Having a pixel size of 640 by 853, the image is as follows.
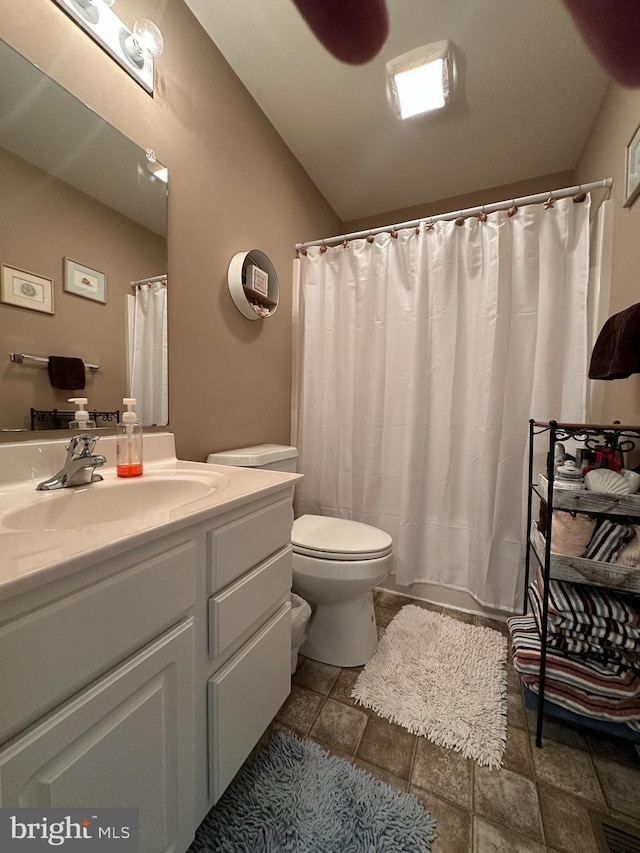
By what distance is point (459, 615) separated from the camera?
1.56 metres

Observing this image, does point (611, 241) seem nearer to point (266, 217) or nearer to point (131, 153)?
point (266, 217)

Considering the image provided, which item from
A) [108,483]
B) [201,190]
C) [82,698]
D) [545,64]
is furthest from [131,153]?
[545,64]

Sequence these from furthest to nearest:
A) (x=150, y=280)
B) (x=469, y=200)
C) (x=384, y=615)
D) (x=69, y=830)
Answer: (x=469, y=200), (x=384, y=615), (x=150, y=280), (x=69, y=830)

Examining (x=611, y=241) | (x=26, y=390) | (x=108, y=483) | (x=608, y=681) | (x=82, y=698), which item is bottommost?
(x=608, y=681)

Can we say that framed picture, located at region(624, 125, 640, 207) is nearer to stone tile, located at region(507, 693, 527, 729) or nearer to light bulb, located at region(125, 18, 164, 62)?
light bulb, located at region(125, 18, 164, 62)

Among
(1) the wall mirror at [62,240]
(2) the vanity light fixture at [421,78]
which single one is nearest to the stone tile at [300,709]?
(1) the wall mirror at [62,240]

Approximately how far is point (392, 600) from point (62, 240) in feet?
6.32

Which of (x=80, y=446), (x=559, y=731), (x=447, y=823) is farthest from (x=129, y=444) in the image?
(x=559, y=731)

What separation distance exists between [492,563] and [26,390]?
185 cm

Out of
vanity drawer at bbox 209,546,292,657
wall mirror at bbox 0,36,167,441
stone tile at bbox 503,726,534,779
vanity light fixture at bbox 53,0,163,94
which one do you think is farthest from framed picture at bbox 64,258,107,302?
stone tile at bbox 503,726,534,779

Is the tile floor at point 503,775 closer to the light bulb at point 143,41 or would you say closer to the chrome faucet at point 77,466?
the chrome faucet at point 77,466

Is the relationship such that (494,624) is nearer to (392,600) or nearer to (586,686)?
(392,600)

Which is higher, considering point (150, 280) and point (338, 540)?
point (150, 280)

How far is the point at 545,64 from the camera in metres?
1.30
